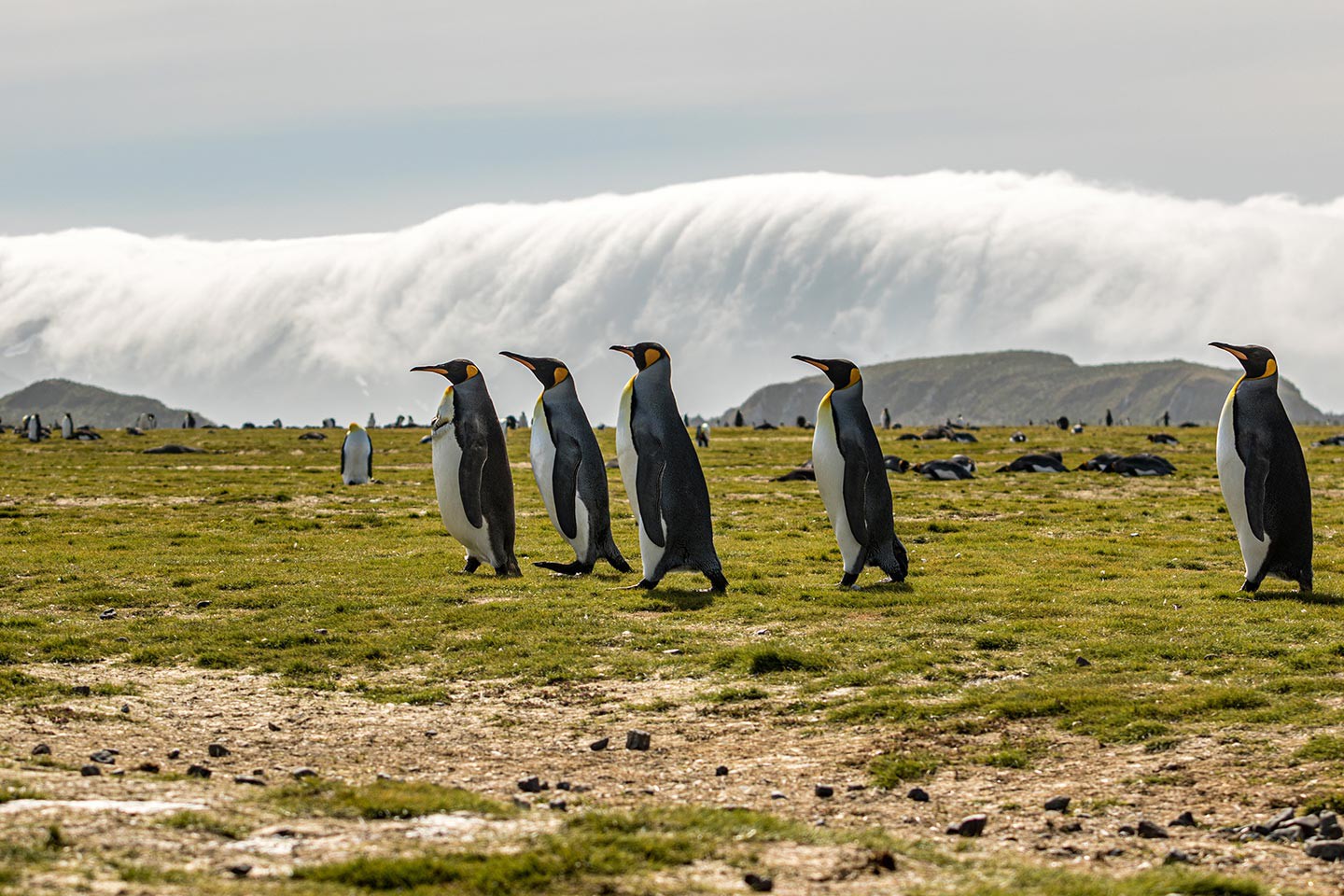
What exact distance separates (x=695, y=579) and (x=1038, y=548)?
5.75 meters

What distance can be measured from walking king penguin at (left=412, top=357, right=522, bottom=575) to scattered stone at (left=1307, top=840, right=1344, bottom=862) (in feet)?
37.1

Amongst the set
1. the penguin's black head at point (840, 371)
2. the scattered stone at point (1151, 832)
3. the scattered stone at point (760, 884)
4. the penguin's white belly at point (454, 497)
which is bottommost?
the scattered stone at point (1151, 832)

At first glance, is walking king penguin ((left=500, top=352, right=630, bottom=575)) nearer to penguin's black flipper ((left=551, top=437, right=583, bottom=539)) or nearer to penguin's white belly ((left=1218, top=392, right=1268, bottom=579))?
penguin's black flipper ((left=551, top=437, right=583, bottom=539))

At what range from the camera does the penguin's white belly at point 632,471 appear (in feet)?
50.1

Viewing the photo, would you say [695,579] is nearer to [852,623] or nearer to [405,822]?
[852,623]

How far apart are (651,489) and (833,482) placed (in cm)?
216

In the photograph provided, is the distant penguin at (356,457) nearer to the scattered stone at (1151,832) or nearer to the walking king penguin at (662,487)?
the walking king penguin at (662,487)

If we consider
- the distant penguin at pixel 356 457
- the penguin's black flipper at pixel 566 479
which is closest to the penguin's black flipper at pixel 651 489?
the penguin's black flipper at pixel 566 479

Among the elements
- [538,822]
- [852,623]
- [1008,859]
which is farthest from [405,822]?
[852,623]

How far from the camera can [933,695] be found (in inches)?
395

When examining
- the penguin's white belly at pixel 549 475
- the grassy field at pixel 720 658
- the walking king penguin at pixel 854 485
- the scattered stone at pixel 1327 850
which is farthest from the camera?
the penguin's white belly at pixel 549 475

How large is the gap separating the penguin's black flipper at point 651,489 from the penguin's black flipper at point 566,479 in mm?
1308

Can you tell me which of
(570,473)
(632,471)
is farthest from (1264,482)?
(570,473)

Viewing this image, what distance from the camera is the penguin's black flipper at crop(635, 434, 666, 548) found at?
1518 centimetres
